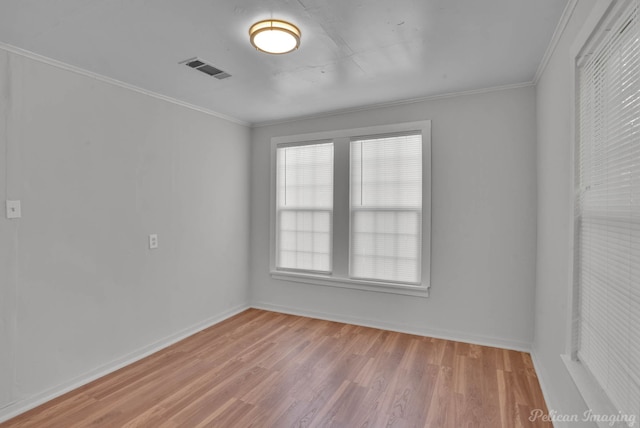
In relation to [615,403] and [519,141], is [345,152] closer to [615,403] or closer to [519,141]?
[519,141]

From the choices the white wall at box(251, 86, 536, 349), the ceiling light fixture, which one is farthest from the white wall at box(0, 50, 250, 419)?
the white wall at box(251, 86, 536, 349)

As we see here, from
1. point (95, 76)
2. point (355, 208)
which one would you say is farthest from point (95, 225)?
point (355, 208)

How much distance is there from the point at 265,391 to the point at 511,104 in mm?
3342

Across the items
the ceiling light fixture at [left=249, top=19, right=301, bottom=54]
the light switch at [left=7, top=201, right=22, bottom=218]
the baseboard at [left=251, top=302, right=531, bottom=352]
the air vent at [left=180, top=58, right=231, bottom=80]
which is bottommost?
the baseboard at [left=251, top=302, right=531, bottom=352]

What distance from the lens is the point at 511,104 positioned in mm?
3072

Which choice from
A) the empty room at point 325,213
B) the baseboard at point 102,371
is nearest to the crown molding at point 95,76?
the empty room at point 325,213

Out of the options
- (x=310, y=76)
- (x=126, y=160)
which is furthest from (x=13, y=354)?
(x=310, y=76)

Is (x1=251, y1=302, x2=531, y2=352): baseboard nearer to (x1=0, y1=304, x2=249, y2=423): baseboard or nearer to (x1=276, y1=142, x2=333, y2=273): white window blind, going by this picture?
(x1=276, y1=142, x2=333, y2=273): white window blind

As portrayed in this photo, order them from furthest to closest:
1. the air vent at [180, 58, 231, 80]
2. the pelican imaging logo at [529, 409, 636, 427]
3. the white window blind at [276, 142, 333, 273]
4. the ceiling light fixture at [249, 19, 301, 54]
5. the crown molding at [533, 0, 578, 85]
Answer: the white window blind at [276, 142, 333, 273], the air vent at [180, 58, 231, 80], the ceiling light fixture at [249, 19, 301, 54], the crown molding at [533, 0, 578, 85], the pelican imaging logo at [529, 409, 636, 427]

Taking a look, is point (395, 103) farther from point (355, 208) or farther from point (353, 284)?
point (353, 284)

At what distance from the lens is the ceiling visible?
1.84 m

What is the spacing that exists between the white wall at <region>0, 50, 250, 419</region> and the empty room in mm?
18

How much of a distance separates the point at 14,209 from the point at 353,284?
3.10 meters

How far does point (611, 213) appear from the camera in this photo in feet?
4.42
